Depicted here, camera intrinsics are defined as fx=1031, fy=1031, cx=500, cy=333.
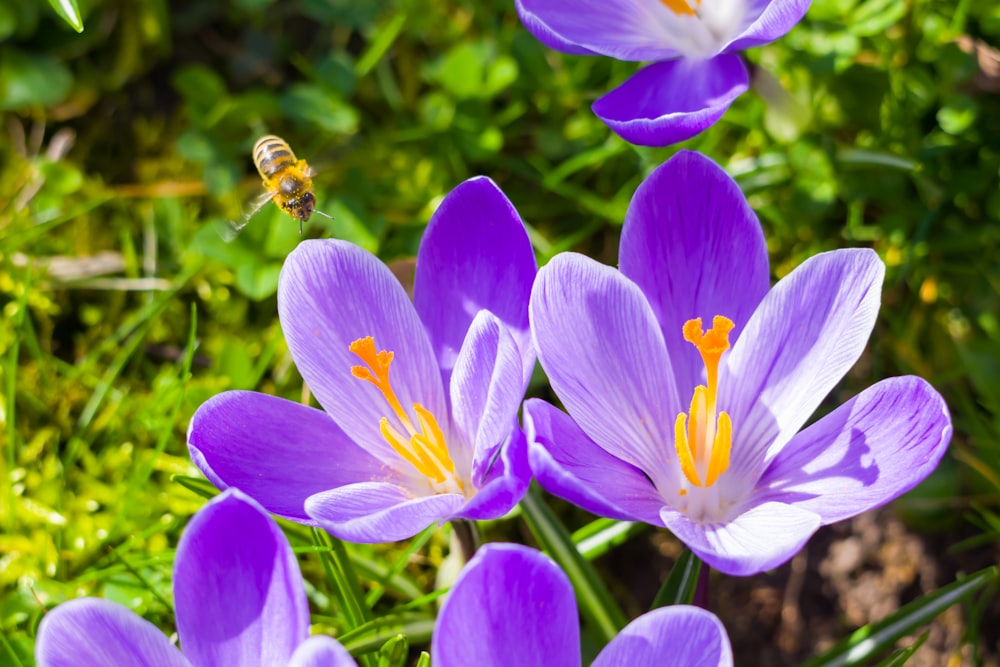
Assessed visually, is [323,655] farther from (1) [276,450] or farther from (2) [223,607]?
(1) [276,450]

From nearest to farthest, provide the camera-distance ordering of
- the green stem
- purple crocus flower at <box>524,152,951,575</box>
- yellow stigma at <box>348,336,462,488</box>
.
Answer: purple crocus flower at <box>524,152,951,575</box>, yellow stigma at <box>348,336,462,488</box>, the green stem

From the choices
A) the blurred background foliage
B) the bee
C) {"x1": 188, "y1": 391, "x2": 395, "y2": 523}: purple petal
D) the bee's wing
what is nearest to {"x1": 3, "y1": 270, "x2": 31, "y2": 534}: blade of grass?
the blurred background foliage

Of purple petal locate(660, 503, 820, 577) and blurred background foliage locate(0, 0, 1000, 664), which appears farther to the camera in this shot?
blurred background foliage locate(0, 0, 1000, 664)

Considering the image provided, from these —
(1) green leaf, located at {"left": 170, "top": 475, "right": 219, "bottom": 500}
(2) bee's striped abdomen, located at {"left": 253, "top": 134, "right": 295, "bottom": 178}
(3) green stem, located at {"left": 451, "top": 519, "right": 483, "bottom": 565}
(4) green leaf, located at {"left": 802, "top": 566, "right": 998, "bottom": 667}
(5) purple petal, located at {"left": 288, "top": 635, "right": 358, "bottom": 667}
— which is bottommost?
(4) green leaf, located at {"left": 802, "top": 566, "right": 998, "bottom": 667}

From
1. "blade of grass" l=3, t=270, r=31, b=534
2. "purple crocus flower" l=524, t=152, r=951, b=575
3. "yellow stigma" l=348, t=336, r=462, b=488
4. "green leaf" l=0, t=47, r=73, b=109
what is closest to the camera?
"purple crocus flower" l=524, t=152, r=951, b=575

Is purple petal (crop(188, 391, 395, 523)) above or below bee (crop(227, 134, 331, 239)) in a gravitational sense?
below

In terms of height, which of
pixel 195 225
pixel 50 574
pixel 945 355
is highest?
pixel 195 225

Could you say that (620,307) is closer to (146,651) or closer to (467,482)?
(467,482)

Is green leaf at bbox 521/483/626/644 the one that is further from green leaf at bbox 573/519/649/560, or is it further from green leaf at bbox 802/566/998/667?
green leaf at bbox 802/566/998/667

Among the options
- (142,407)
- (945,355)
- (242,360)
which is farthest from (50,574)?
(945,355)
